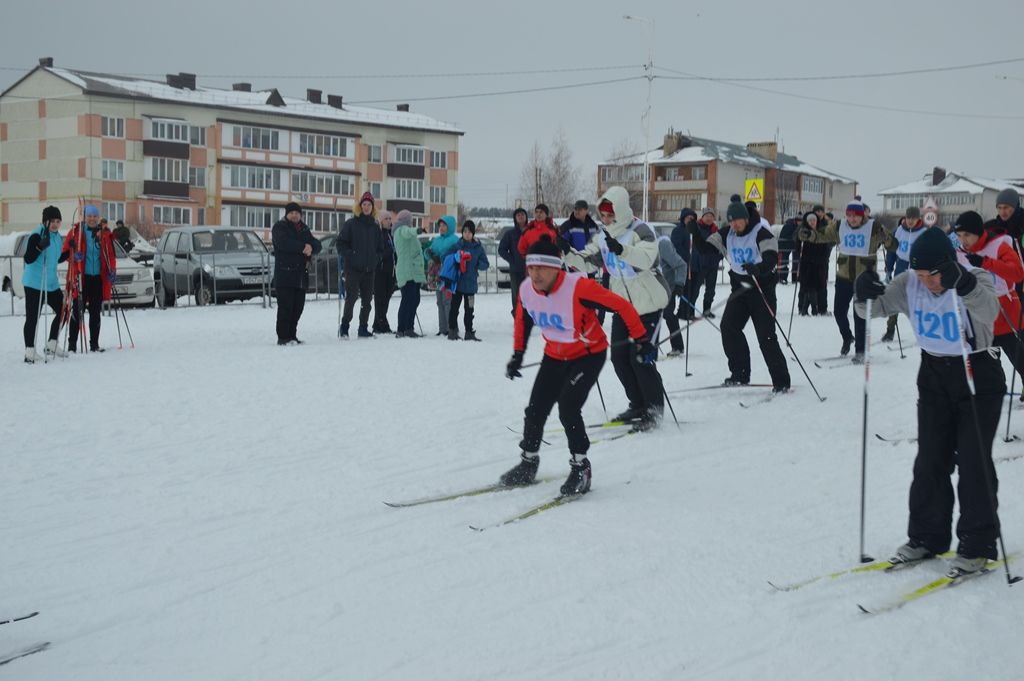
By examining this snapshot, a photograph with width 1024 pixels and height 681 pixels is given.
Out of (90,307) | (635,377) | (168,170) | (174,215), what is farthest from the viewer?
(174,215)

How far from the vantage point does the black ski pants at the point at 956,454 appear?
452 centimetres

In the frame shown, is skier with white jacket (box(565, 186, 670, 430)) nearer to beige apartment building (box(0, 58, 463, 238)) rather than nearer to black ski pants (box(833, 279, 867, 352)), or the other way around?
black ski pants (box(833, 279, 867, 352))

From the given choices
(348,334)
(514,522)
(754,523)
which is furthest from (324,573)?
(348,334)

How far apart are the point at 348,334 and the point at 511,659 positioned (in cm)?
1063

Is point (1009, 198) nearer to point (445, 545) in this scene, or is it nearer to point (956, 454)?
point (956, 454)

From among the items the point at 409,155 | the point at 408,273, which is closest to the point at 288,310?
the point at 408,273

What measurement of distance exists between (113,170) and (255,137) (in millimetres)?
8460

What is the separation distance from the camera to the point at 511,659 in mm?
3758

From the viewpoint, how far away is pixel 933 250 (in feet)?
15.0

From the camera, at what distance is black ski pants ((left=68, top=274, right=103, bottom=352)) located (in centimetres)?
1193

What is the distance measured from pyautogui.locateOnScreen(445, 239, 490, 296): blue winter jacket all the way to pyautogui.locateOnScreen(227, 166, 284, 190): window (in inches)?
1948

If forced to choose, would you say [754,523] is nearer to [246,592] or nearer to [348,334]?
[246,592]

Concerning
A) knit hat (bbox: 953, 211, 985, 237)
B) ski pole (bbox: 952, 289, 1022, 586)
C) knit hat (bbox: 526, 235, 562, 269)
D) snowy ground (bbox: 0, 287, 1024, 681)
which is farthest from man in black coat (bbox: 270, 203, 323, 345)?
ski pole (bbox: 952, 289, 1022, 586)

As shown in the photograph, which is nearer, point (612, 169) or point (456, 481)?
point (456, 481)
